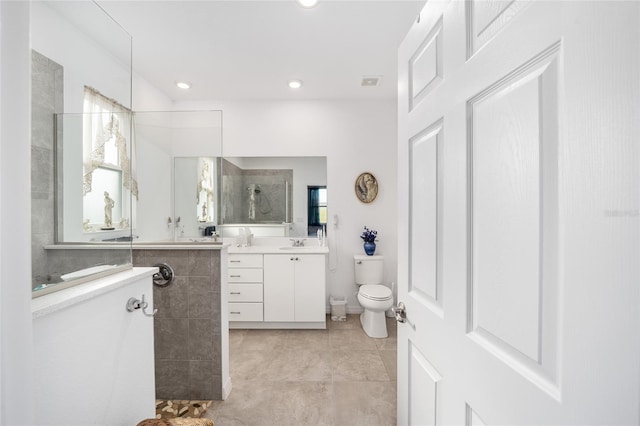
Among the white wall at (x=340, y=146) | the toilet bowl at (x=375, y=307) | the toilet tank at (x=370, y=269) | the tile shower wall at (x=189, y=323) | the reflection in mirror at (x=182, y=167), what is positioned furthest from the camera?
the white wall at (x=340, y=146)

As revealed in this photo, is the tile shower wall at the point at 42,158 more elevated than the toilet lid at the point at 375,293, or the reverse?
the tile shower wall at the point at 42,158

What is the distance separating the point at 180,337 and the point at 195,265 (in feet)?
1.62

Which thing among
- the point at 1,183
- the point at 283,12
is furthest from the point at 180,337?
the point at 283,12

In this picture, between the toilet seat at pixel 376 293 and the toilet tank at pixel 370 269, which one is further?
the toilet tank at pixel 370 269

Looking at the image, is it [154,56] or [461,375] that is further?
[154,56]

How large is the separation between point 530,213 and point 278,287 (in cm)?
271

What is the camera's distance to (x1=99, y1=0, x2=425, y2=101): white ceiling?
1.87 m

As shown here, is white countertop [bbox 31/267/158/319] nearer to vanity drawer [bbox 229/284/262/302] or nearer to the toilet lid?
vanity drawer [bbox 229/284/262/302]

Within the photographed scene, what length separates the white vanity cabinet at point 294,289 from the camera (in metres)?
2.95

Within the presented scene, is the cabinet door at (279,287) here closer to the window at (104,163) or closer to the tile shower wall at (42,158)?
the window at (104,163)

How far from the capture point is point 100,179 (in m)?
1.11

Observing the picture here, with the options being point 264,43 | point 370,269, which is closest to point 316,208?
point 370,269

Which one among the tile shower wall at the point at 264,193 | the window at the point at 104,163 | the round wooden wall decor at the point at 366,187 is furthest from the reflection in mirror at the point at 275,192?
the window at the point at 104,163

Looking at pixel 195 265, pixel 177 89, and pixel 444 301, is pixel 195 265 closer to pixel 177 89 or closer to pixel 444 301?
pixel 444 301
